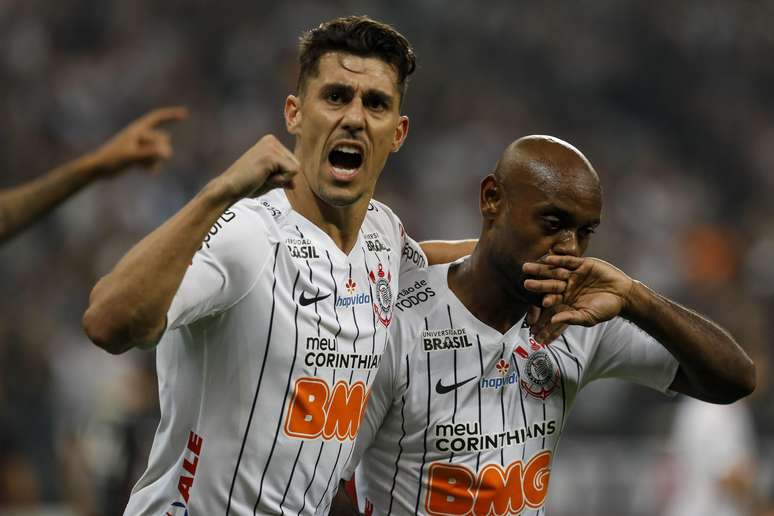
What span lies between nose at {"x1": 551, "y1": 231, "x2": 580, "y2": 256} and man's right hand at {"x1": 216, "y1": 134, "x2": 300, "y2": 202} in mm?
1010

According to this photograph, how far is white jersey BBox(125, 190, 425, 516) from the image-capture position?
10.7 feet

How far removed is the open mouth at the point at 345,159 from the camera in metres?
3.59

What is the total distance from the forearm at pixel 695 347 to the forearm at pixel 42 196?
64.1 inches

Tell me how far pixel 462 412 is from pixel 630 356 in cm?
61

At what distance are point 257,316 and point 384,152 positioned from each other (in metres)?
0.75

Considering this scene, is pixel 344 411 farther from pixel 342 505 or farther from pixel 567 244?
pixel 567 244

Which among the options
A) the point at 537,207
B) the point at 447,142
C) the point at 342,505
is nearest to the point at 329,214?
the point at 537,207

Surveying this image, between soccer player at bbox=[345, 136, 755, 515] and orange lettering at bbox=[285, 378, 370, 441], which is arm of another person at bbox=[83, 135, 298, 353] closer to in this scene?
orange lettering at bbox=[285, 378, 370, 441]

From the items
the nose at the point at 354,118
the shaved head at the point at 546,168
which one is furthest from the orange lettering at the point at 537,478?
the nose at the point at 354,118

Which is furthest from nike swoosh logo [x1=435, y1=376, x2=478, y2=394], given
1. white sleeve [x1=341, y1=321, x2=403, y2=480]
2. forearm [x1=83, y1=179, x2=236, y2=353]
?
forearm [x1=83, y1=179, x2=236, y2=353]

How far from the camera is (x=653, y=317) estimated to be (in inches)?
137

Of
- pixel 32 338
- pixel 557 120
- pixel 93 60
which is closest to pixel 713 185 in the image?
pixel 557 120

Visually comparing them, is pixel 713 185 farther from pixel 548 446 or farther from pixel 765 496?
pixel 548 446

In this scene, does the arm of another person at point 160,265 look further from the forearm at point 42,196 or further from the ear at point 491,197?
the ear at point 491,197
